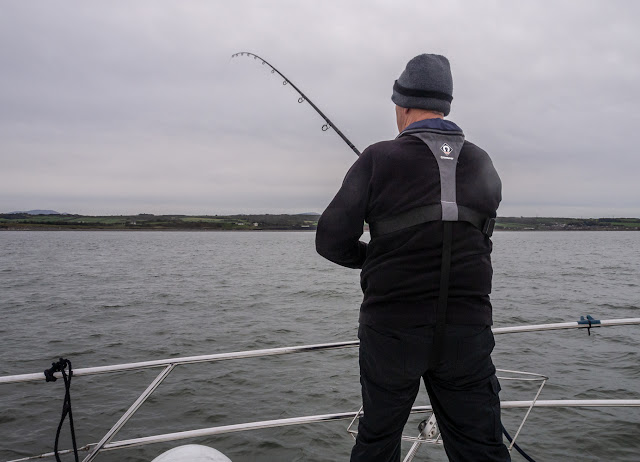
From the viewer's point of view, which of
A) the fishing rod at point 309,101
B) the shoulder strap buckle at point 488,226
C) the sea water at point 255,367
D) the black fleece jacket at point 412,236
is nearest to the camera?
the black fleece jacket at point 412,236

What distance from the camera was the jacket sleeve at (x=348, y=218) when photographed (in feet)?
6.19

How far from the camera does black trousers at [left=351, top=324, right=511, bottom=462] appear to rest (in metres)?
1.81

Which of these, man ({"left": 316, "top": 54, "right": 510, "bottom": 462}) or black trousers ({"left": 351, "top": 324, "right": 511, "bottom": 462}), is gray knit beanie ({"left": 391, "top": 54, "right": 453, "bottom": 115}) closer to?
man ({"left": 316, "top": 54, "right": 510, "bottom": 462})

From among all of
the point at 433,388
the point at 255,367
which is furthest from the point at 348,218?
the point at 255,367

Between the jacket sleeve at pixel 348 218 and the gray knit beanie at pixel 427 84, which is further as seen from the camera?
the gray knit beanie at pixel 427 84

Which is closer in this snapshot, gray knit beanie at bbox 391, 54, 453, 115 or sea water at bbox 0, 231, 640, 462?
gray knit beanie at bbox 391, 54, 453, 115

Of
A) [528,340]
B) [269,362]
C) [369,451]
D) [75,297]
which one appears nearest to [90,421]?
[269,362]

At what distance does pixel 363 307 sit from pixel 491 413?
669 mm

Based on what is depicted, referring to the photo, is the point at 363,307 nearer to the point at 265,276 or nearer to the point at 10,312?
the point at 10,312

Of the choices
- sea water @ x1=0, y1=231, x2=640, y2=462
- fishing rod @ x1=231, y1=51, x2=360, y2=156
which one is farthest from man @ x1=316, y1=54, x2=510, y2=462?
sea water @ x1=0, y1=231, x2=640, y2=462

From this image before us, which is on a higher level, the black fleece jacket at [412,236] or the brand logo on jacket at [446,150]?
the brand logo on jacket at [446,150]

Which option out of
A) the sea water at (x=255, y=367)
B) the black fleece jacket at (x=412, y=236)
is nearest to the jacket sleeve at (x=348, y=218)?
the black fleece jacket at (x=412, y=236)

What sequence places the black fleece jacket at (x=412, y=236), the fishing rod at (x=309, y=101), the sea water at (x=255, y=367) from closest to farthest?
the black fleece jacket at (x=412, y=236), the fishing rod at (x=309, y=101), the sea water at (x=255, y=367)

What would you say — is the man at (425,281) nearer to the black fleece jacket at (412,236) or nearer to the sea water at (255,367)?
the black fleece jacket at (412,236)
